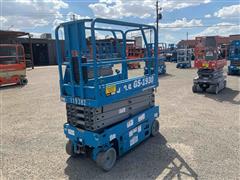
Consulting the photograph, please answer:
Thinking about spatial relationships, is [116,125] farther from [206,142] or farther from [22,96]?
[22,96]

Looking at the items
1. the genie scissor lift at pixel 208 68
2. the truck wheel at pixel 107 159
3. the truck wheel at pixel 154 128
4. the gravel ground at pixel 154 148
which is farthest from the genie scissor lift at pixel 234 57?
the truck wheel at pixel 107 159

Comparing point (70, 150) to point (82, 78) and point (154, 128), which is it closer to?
Answer: point (82, 78)

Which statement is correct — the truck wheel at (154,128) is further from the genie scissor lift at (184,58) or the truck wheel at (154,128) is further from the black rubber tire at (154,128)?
the genie scissor lift at (184,58)

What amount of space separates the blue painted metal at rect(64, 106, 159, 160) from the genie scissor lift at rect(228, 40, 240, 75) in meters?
11.4

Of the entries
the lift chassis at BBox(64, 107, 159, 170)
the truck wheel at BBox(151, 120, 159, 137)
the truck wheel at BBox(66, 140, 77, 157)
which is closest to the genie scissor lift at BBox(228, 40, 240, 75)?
the truck wheel at BBox(151, 120, 159, 137)

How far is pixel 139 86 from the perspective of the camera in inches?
153

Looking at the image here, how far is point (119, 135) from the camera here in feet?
11.6

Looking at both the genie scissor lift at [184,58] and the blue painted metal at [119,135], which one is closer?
the blue painted metal at [119,135]

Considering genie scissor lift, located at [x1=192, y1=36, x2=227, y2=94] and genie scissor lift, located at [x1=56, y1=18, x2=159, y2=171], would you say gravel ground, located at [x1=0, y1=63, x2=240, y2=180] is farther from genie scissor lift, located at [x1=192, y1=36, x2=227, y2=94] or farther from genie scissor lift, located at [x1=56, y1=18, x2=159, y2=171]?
genie scissor lift, located at [x1=192, y1=36, x2=227, y2=94]

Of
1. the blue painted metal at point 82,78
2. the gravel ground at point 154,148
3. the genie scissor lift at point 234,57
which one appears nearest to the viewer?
the blue painted metal at point 82,78

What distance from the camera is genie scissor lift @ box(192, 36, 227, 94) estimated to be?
829 centimetres

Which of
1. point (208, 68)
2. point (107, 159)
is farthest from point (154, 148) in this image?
point (208, 68)

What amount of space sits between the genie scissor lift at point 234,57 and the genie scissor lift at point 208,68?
5136mm

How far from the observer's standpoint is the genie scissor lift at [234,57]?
13.2 meters
